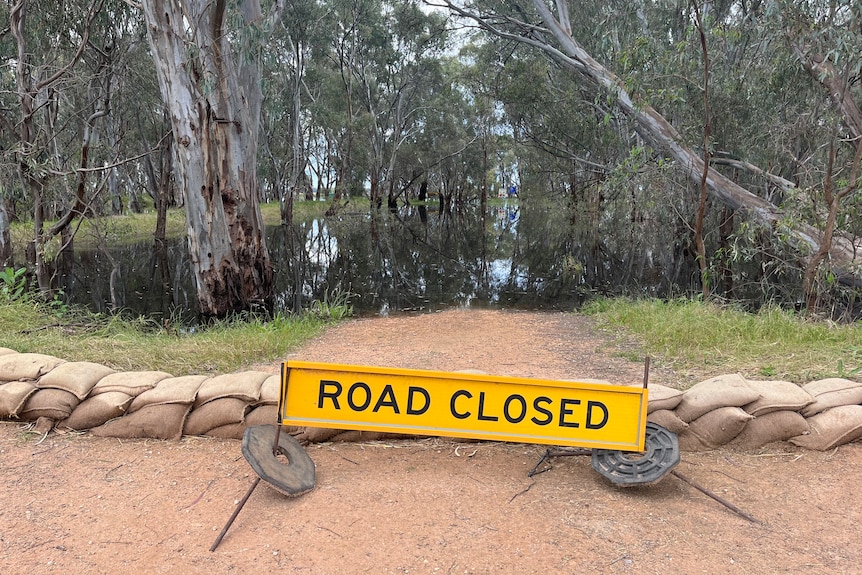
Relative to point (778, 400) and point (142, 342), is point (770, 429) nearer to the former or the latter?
point (778, 400)

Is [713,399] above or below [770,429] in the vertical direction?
above

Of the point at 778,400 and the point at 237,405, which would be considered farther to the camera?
the point at 237,405

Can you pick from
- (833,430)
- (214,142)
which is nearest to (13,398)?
(833,430)

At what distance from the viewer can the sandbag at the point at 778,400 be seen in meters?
2.81

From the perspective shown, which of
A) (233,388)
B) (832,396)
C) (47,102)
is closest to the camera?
(832,396)

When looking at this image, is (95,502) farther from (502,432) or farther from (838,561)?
(838,561)

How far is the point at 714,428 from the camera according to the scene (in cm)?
280

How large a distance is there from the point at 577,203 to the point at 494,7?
1711 cm

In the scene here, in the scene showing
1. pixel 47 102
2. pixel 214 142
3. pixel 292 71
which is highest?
pixel 292 71

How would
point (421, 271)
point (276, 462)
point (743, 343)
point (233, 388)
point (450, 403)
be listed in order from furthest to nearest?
point (421, 271), point (743, 343), point (233, 388), point (450, 403), point (276, 462)

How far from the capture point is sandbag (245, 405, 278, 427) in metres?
2.92

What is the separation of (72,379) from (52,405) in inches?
6.1

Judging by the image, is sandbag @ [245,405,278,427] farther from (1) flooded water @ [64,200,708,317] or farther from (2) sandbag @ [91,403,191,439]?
(1) flooded water @ [64,200,708,317]

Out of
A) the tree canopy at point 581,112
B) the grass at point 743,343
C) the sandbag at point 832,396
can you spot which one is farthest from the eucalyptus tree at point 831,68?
the sandbag at point 832,396
